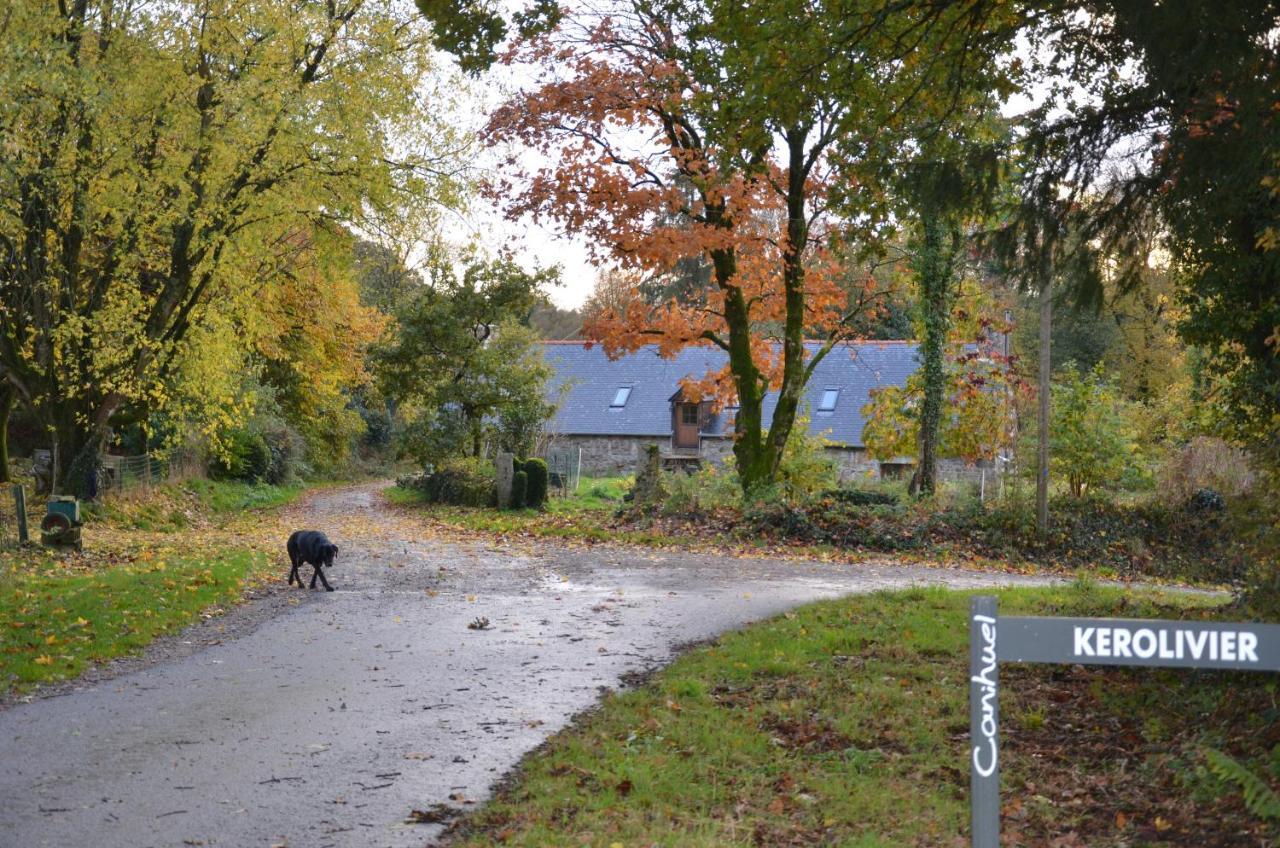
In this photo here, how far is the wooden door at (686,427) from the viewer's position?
4953 cm

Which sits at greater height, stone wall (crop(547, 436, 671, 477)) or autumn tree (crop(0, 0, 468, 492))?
autumn tree (crop(0, 0, 468, 492))

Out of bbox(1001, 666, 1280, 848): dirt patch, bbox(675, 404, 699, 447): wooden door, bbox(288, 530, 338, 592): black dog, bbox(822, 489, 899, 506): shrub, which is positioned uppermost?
bbox(675, 404, 699, 447): wooden door

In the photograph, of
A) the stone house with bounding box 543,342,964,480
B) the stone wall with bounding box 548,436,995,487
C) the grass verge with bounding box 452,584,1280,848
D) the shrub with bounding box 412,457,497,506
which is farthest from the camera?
the stone wall with bounding box 548,436,995,487

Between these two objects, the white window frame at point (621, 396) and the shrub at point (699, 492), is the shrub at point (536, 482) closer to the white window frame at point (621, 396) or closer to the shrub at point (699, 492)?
the shrub at point (699, 492)

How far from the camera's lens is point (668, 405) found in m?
50.1

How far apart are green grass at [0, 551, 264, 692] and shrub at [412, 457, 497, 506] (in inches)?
531

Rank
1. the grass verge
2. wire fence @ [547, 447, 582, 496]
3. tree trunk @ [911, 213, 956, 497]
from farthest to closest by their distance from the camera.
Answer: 1. wire fence @ [547, 447, 582, 496]
2. tree trunk @ [911, 213, 956, 497]
3. the grass verge

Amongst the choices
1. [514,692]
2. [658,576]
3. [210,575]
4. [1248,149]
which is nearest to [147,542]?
[210,575]

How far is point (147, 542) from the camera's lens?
19.5m

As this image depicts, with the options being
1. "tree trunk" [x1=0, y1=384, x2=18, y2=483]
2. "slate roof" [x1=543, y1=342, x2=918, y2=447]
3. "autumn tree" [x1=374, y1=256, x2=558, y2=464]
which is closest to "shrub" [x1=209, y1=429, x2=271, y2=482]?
"autumn tree" [x1=374, y1=256, x2=558, y2=464]

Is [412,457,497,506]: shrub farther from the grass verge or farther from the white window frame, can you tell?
the grass verge

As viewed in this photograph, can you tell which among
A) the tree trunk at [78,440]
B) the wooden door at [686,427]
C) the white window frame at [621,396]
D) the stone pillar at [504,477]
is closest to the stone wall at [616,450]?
the wooden door at [686,427]

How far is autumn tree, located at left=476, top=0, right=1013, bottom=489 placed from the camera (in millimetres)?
10180

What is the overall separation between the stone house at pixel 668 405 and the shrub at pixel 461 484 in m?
11.0
